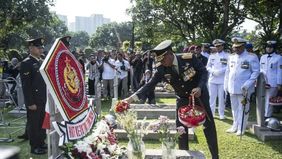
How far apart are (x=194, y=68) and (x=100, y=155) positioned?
191cm

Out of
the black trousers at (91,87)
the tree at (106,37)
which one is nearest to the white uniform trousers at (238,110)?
the black trousers at (91,87)

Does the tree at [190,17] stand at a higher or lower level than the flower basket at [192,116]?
higher

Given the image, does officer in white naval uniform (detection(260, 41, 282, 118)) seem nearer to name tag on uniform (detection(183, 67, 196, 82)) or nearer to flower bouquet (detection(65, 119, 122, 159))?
name tag on uniform (detection(183, 67, 196, 82))

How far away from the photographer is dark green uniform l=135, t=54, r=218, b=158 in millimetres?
5215

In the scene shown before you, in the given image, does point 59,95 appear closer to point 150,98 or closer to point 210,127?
point 210,127

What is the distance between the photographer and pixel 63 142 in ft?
12.7

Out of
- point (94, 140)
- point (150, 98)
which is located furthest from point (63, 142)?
point (150, 98)

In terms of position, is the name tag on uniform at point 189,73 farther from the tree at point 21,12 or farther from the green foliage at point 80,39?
the green foliage at point 80,39

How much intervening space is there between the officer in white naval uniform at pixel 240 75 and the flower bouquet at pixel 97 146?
3.91m

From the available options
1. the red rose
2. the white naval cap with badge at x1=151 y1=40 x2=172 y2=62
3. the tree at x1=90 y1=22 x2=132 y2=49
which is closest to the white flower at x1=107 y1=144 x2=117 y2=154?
the red rose

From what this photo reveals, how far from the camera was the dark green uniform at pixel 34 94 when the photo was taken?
6.69 meters

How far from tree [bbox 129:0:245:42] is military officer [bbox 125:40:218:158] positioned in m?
15.2

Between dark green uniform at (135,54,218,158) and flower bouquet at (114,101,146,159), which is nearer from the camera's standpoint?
Answer: flower bouquet at (114,101,146,159)

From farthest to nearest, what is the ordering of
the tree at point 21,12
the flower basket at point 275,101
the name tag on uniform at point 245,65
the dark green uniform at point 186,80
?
1. the tree at point 21,12
2. the flower basket at point 275,101
3. the name tag on uniform at point 245,65
4. the dark green uniform at point 186,80
